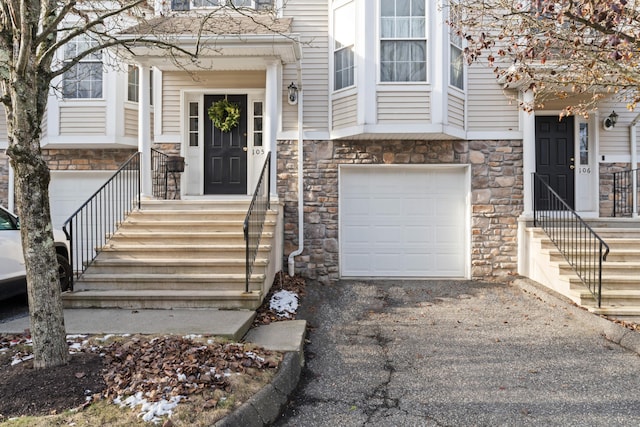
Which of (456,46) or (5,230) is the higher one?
(456,46)

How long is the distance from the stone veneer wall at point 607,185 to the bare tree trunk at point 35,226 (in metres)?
9.13

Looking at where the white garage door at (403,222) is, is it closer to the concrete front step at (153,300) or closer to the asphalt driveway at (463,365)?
the asphalt driveway at (463,365)

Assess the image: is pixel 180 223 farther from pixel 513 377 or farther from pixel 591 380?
pixel 591 380

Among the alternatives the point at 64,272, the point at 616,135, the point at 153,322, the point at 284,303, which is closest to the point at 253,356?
the point at 153,322

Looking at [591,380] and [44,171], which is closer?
[44,171]

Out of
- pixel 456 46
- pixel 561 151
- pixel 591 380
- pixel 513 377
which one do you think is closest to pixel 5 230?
pixel 513 377

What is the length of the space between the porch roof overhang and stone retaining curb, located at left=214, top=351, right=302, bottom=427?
4.86 metres

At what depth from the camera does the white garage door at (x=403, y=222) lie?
8148 millimetres

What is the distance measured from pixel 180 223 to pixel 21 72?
3.58 metres

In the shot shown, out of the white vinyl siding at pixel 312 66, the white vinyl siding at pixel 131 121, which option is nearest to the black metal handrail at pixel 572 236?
the white vinyl siding at pixel 312 66

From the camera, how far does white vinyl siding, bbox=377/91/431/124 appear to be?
750cm

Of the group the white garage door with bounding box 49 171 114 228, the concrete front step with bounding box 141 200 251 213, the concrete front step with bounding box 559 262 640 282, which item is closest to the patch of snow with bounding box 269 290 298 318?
the concrete front step with bounding box 141 200 251 213

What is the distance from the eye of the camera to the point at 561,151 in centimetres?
858

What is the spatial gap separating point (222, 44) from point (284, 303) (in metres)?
4.15
